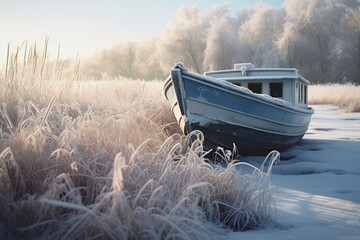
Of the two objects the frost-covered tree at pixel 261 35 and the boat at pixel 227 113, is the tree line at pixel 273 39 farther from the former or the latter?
the boat at pixel 227 113

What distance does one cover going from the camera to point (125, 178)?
78.2 inches

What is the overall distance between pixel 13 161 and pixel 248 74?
19.6ft

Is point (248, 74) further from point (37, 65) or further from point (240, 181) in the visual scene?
point (240, 181)

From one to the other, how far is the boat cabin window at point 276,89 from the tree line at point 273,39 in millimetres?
20974

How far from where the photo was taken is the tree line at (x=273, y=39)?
28.8 metres

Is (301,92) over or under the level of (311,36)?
under

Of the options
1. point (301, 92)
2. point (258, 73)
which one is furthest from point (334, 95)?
point (258, 73)

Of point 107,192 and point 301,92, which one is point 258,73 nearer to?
point 301,92

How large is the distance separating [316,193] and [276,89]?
3.94 m

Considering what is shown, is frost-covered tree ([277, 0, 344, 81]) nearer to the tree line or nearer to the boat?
the tree line

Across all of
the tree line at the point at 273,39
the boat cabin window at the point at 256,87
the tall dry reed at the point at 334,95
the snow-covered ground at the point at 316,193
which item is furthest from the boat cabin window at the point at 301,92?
the tree line at the point at 273,39

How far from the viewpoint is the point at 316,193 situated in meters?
3.17

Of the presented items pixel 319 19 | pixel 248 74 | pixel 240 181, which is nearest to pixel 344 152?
pixel 248 74

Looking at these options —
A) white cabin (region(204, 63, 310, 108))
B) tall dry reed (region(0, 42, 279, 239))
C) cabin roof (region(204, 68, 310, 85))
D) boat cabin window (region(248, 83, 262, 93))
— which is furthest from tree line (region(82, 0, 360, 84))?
tall dry reed (region(0, 42, 279, 239))
